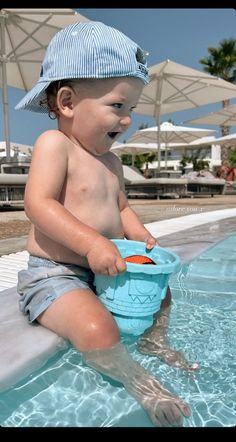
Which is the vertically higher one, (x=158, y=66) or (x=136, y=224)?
(x=158, y=66)

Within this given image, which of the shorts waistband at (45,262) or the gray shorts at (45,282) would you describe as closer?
the gray shorts at (45,282)

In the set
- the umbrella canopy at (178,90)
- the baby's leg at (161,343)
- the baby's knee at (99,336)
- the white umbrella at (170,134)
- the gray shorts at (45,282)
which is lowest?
the baby's leg at (161,343)

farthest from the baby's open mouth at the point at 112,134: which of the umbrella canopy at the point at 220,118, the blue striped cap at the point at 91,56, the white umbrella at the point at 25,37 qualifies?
the umbrella canopy at the point at 220,118

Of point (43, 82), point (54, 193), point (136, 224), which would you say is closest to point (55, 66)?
point (43, 82)

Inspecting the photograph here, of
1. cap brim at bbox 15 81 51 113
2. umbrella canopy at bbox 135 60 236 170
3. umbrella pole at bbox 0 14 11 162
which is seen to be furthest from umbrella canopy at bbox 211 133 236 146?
cap brim at bbox 15 81 51 113

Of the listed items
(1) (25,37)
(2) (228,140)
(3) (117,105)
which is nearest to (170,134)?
(2) (228,140)

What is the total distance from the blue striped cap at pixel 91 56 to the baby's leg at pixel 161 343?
1022 millimetres

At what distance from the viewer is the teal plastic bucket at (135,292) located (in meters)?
1.33

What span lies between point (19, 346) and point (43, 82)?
1.07 m

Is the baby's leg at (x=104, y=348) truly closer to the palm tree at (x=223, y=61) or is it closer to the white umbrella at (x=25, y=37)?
the white umbrella at (x=25, y=37)

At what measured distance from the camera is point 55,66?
1539 mm

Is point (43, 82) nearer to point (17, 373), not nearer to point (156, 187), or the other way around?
point (17, 373)

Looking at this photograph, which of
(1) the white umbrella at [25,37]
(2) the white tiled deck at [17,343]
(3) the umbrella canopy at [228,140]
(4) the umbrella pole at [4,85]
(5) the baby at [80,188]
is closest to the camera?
(2) the white tiled deck at [17,343]

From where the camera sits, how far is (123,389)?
117 centimetres
